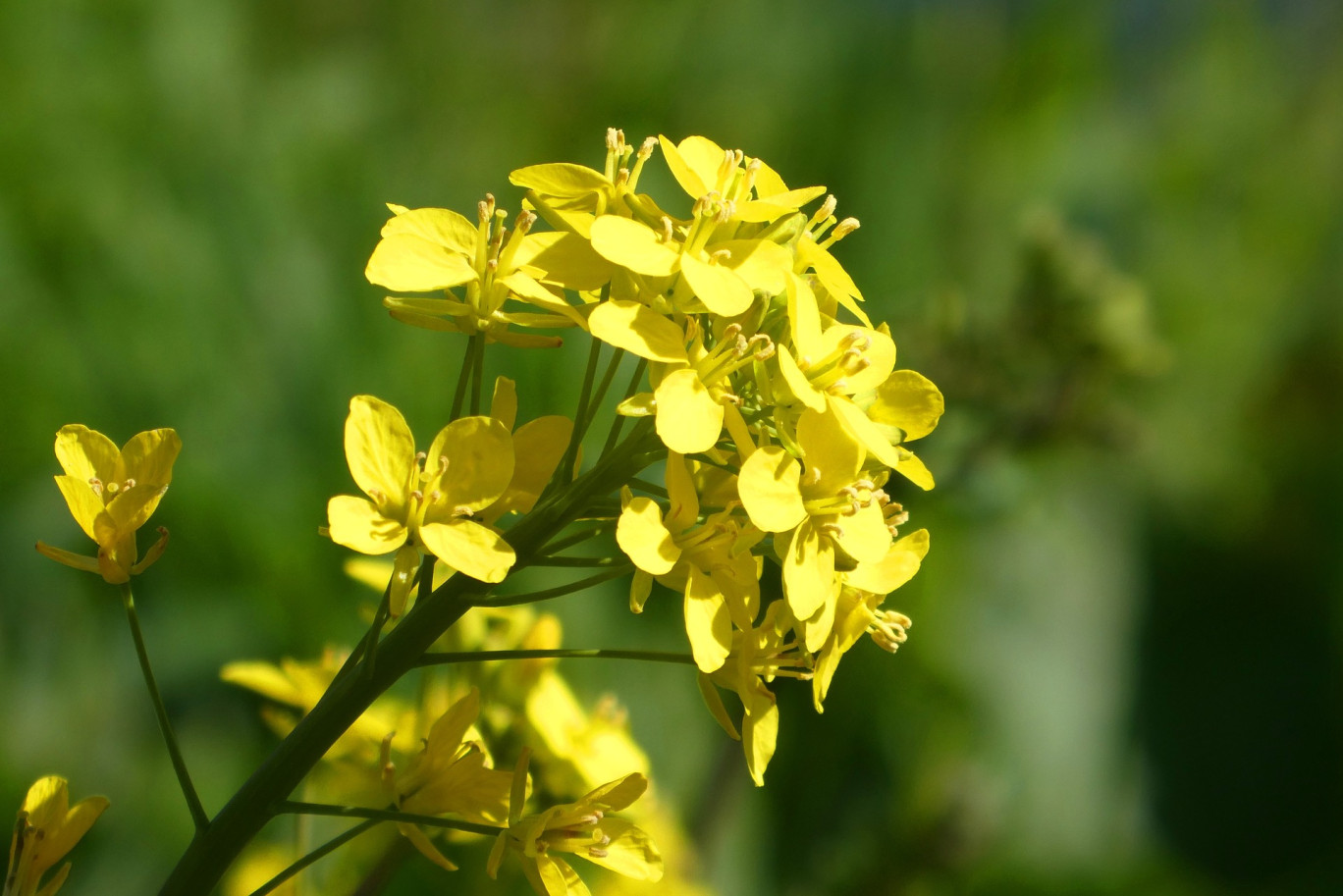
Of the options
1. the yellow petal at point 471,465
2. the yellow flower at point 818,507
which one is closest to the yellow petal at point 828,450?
the yellow flower at point 818,507

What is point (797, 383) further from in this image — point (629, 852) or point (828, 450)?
point (629, 852)

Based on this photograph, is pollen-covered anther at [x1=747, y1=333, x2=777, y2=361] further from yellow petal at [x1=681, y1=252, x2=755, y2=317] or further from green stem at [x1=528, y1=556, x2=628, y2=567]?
green stem at [x1=528, y1=556, x2=628, y2=567]

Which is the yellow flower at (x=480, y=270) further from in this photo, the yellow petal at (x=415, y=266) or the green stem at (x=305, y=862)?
the green stem at (x=305, y=862)

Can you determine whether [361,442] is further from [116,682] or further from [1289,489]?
[1289,489]

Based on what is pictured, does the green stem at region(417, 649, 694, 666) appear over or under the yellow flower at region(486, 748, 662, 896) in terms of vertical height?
over

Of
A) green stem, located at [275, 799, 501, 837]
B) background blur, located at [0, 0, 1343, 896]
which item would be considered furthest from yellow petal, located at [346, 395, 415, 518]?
background blur, located at [0, 0, 1343, 896]

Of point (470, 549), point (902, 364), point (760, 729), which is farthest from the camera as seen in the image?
point (902, 364)

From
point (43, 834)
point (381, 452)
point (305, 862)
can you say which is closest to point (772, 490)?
point (381, 452)
